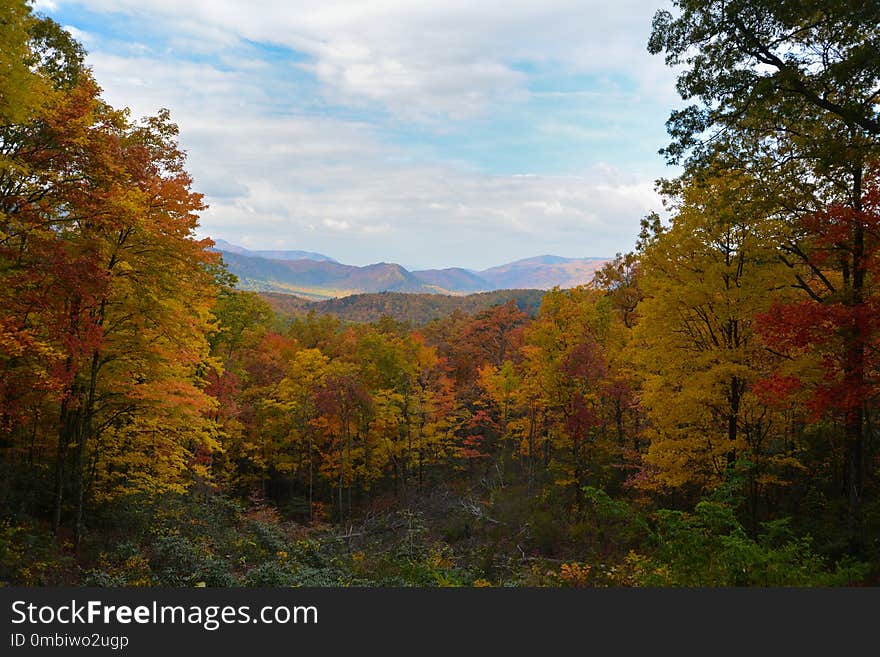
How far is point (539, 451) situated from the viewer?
3691 cm

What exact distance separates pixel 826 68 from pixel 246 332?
94.9 ft

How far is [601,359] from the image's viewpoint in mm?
23203

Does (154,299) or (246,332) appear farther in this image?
(246,332)

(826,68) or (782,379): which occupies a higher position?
(826,68)

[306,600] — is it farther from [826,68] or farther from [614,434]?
[614,434]

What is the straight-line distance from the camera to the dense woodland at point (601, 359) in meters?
10.4

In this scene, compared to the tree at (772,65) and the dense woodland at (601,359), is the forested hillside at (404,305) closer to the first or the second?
the dense woodland at (601,359)

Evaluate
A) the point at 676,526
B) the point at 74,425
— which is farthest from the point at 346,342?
the point at 676,526

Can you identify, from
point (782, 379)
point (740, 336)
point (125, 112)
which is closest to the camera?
point (782, 379)

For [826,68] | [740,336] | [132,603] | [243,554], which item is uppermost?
[826,68]

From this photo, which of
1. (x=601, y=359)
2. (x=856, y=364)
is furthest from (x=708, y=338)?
(x=601, y=359)

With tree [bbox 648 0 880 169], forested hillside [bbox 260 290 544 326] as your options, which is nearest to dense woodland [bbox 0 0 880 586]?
tree [bbox 648 0 880 169]

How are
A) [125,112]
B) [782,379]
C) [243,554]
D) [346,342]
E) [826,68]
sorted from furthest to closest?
[346,342]
[243,554]
[125,112]
[782,379]
[826,68]

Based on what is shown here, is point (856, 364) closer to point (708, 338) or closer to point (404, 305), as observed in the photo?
point (708, 338)
